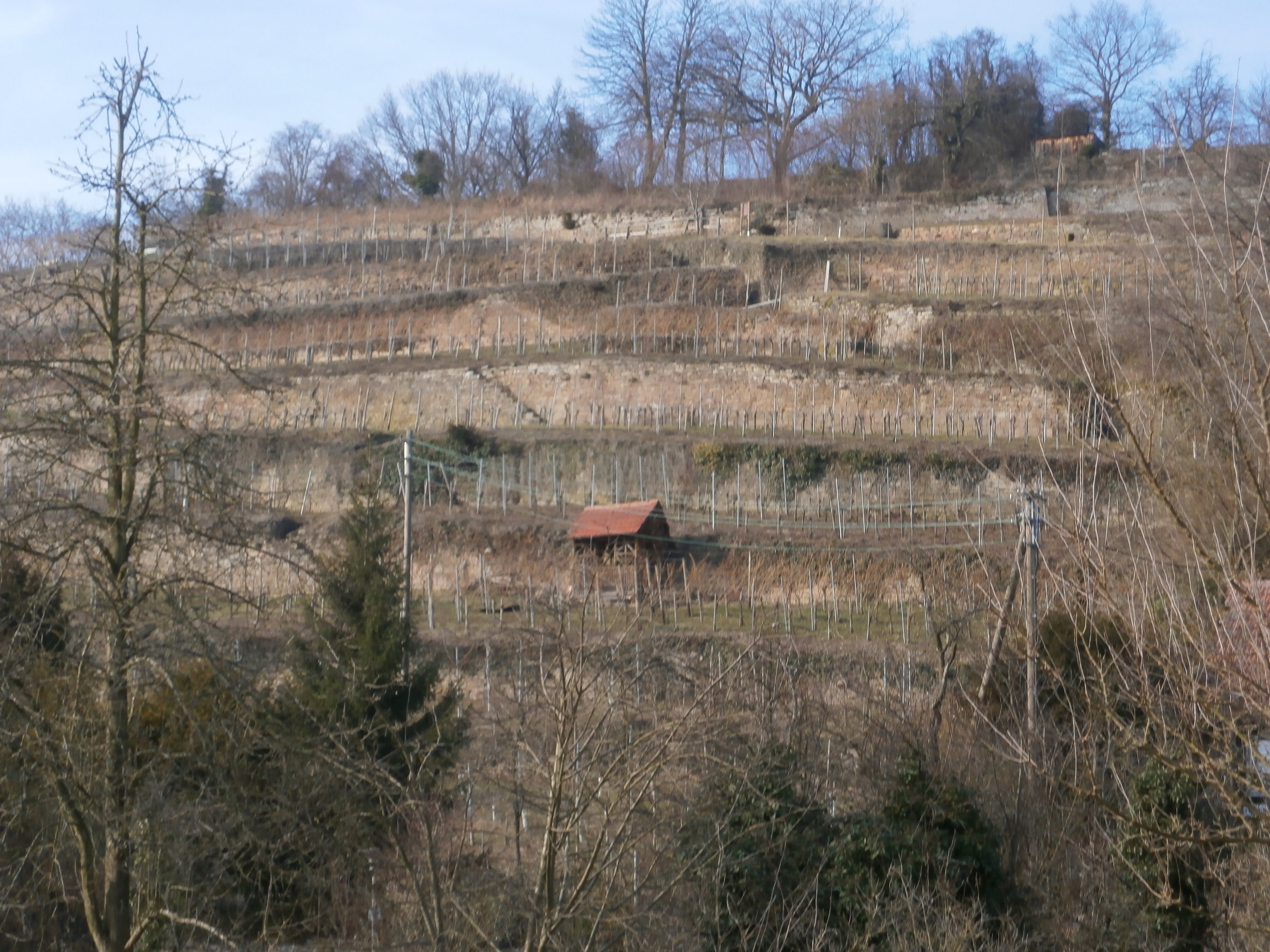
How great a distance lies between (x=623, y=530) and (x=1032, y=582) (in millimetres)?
14873

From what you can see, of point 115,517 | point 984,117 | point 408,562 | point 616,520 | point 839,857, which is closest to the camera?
point 115,517

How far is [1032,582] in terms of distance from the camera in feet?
43.0

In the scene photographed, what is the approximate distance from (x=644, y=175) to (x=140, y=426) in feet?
177

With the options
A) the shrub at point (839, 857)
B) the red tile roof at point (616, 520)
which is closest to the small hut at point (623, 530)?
the red tile roof at point (616, 520)

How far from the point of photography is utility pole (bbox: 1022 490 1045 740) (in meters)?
11.5

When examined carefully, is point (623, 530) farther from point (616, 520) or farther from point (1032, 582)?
point (1032, 582)

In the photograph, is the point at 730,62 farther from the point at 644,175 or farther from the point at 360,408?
the point at 360,408

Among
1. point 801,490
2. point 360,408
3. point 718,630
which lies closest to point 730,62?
point 360,408

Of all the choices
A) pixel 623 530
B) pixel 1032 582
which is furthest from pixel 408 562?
pixel 623 530

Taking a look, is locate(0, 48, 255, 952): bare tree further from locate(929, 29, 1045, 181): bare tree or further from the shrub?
locate(929, 29, 1045, 181): bare tree

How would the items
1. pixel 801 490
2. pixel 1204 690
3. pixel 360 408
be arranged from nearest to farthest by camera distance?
pixel 1204 690, pixel 801 490, pixel 360 408

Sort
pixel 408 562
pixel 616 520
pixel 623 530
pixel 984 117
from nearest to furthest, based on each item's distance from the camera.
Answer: pixel 408 562
pixel 623 530
pixel 616 520
pixel 984 117

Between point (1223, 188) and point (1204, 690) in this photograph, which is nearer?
point (1223, 188)

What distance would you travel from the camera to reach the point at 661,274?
4141 cm
